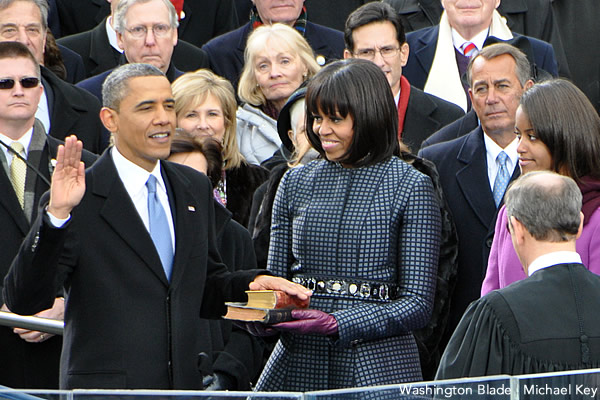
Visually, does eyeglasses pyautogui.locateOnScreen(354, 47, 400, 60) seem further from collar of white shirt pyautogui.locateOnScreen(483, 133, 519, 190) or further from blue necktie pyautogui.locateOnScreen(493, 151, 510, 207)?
blue necktie pyautogui.locateOnScreen(493, 151, 510, 207)

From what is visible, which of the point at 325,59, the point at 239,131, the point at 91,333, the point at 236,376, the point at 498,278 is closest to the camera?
the point at 91,333

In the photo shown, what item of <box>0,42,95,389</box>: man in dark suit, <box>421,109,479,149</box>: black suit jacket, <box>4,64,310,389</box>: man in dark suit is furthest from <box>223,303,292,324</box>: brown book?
<box>421,109,479,149</box>: black suit jacket

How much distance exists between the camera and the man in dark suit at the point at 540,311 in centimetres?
398

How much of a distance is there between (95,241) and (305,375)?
971 mm

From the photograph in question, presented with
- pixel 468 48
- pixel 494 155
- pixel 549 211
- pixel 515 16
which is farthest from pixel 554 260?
pixel 515 16

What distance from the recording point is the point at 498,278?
4.93 m

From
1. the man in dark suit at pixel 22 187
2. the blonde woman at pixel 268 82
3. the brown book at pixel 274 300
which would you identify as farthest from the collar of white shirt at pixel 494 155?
the man in dark suit at pixel 22 187

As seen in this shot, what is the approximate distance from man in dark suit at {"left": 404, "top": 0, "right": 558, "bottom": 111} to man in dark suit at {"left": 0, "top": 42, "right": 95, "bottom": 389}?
2.72 m

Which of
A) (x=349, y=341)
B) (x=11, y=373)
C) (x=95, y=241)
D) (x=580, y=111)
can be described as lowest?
(x=11, y=373)

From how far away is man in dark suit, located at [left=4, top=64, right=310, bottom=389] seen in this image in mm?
4535

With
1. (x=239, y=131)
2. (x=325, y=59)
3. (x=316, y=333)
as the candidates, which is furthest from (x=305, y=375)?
(x=325, y=59)

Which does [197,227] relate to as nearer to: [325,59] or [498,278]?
[498,278]

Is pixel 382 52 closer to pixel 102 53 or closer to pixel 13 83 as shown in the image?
pixel 102 53

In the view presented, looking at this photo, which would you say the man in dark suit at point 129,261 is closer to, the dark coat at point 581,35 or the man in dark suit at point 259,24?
the man in dark suit at point 259,24
